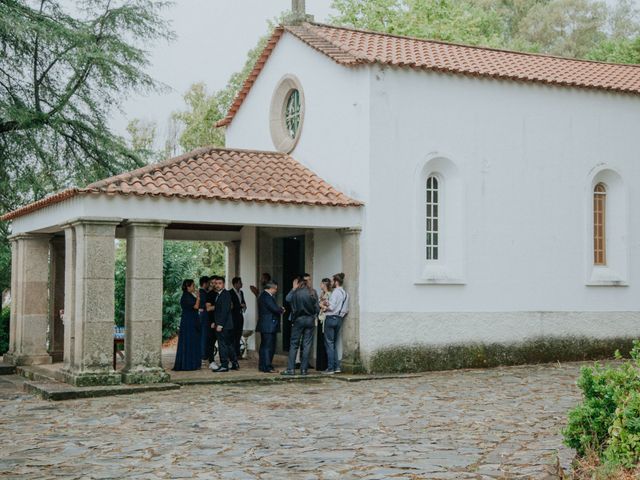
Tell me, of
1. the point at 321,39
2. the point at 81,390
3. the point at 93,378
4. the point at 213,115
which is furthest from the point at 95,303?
the point at 213,115

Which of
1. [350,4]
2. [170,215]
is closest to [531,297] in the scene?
[170,215]

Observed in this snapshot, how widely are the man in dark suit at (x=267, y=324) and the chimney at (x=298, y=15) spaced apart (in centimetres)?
679

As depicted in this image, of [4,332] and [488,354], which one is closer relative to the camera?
[488,354]

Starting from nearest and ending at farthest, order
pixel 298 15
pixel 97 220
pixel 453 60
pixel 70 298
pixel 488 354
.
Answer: pixel 97 220 < pixel 70 298 < pixel 488 354 < pixel 453 60 < pixel 298 15

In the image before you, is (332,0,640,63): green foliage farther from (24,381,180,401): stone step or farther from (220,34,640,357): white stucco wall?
(24,381,180,401): stone step

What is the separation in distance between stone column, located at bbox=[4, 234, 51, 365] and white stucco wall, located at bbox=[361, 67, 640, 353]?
6.69 m

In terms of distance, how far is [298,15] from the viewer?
2011 centimetres

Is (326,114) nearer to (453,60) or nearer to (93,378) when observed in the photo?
(453,60)

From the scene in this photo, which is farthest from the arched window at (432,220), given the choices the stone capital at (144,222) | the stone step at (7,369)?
the stone step at (7,369)

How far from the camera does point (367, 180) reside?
649 inches

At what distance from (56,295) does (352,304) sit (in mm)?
6788

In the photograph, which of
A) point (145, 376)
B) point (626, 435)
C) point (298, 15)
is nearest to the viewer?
point (626, 435)

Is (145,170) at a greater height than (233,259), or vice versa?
(145,170)

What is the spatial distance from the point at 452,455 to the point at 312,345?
879 centimetres
